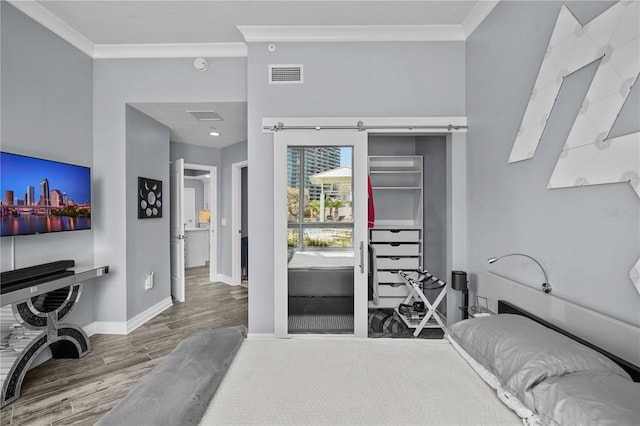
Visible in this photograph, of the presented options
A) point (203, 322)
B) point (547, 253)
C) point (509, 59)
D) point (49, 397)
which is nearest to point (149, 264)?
point (203, 322)

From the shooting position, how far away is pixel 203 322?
10.8ft

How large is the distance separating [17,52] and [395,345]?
3.49 m

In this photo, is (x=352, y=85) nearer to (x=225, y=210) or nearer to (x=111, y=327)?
(x=225, y=210)

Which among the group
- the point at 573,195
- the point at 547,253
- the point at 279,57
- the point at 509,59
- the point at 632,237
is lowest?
the point at 547,253

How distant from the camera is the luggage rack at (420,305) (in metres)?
2.79

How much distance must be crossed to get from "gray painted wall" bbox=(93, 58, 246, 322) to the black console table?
51 centimetres

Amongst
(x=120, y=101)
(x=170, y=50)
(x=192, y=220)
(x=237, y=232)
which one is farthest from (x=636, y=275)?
(x=192, y=220)

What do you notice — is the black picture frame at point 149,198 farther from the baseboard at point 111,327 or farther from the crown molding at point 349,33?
the crown molding at point 349,33

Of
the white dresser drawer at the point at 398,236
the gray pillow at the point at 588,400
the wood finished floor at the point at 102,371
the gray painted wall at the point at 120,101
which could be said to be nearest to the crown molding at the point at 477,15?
the white dresser drawer at the point at 398,236

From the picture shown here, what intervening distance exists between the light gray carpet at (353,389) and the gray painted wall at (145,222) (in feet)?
7.70

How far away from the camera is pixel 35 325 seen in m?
2.14

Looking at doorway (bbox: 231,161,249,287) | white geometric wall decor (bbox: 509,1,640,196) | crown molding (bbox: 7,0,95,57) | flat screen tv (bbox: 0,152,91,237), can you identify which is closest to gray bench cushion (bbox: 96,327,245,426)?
flat screen tv (bbox: 0,152,91,237)

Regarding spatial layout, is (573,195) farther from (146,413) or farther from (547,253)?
(146,413)

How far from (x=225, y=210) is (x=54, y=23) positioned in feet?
10.2
